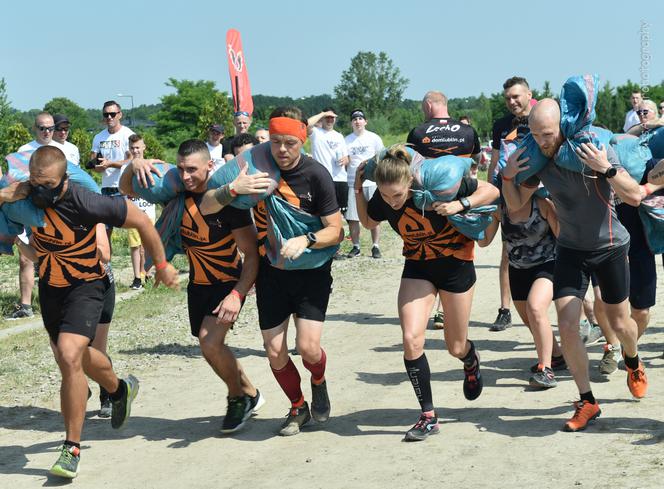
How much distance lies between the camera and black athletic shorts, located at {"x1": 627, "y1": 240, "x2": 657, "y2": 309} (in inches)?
291

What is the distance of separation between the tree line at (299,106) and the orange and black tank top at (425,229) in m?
1.21

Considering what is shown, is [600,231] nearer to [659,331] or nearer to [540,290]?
[540,290]

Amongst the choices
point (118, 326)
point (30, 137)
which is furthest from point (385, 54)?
point (118, 326)

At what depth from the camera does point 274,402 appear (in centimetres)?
764

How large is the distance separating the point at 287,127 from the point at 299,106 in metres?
0.69

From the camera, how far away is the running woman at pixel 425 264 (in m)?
6.26

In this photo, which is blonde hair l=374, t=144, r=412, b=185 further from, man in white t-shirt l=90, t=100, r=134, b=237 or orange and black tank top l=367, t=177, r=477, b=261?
man in white t-shirt l=90, t=100, r=134, b=237

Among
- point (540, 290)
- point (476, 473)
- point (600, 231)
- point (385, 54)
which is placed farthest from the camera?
point (385, 54)

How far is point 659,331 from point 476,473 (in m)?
4.37

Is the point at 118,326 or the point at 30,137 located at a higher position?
the point at 30,137

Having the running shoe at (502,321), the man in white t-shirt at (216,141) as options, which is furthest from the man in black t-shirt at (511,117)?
the man in white t-shirt at (216,141)

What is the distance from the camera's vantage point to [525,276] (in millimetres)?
7578

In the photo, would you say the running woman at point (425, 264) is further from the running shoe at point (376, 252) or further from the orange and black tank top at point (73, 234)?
the running shoe at point (376, 252)

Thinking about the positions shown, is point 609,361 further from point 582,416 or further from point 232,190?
point 232,190
